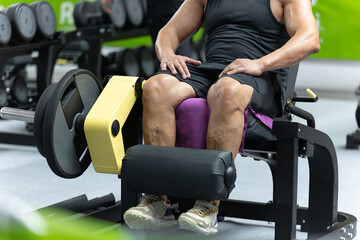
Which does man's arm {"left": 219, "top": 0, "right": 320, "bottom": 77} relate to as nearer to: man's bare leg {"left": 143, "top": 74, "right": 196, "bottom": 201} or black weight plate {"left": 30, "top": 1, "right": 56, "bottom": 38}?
man's bare leg {"left": 143, "top": 74, "right": 196, "bottom": 201}

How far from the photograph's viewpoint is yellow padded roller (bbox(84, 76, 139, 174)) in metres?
1.71

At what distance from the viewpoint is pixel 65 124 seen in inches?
70.4

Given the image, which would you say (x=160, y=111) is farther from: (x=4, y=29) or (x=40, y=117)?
(x=4, y=29)

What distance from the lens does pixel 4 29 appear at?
12.0 feet

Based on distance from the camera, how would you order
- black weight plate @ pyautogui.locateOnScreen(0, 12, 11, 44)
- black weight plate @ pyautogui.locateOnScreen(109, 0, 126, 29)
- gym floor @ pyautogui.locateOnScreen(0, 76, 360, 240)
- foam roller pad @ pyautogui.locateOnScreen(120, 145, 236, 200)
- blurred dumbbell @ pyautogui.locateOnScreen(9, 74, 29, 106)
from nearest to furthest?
foam roller pad @ pyautogui.locateOnScreen(120, 145, 236, 200)
gym floor @ pyautogui.locateOnScreen(0, 76, 360, 240)
black weight plate @ pyautogui.locateOnScreen(0, 12, 11, 44)
blurred dumbbell @ pyautogui.locateOnScreen(9, 74, 29, 106)
black weight plate @ pyautogui.locateOnScreen(109, 0, 126, 29)

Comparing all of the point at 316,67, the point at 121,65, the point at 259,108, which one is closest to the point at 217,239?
the point at 259,108

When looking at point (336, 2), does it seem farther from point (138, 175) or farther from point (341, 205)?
point (138, 175)

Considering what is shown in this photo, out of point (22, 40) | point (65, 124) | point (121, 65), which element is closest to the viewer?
point (65, 124)

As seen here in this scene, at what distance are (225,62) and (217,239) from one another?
622 millimetres

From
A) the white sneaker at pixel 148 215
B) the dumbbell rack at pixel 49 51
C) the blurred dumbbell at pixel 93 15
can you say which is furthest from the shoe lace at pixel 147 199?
the blurred dumbbell at pixel 93 15

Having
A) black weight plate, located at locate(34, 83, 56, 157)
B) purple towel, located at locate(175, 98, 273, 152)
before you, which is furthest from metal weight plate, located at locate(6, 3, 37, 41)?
purple towel, located at locate(175, 98, 273, 152)

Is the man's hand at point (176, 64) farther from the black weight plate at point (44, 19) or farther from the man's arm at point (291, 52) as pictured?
the black weight plate at point (44, 19)

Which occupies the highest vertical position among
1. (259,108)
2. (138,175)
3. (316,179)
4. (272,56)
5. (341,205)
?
(272,56)

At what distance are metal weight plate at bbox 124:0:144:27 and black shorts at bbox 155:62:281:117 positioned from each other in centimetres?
320
